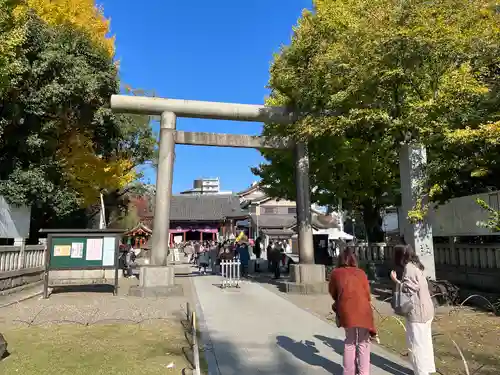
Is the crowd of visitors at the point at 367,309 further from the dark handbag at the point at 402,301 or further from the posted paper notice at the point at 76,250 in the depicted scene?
the posted paper notice at the point at 76,250

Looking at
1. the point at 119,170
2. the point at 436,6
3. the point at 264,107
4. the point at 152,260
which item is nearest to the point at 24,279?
the point at 152,260

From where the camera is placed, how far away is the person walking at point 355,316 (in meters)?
4.55

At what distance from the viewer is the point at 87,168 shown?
2023cm

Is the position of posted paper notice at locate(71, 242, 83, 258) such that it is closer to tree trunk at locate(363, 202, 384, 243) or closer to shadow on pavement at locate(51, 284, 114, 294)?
shadow on pavement at locate(51, 284, 114, 294)

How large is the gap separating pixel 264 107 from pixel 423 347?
34.7ft

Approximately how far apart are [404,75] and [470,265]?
5.53 metres

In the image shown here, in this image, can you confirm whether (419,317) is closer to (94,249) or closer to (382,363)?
(382,363)

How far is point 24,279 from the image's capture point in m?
14.3

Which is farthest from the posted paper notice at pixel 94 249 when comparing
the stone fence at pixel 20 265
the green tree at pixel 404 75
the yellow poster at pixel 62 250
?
the green tree at pixel 404 75

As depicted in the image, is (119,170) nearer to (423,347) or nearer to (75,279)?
(75,279)

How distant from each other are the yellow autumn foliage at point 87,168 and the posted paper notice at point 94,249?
247 inches

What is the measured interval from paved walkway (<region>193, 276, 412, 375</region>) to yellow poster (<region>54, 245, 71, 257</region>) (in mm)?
4744

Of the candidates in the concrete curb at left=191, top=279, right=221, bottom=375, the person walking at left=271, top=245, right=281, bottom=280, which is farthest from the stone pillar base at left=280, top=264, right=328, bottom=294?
the person walking at left=271, top=245, right=281, bottom=280

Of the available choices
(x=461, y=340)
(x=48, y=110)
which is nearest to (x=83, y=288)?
(x=48, y=110)
